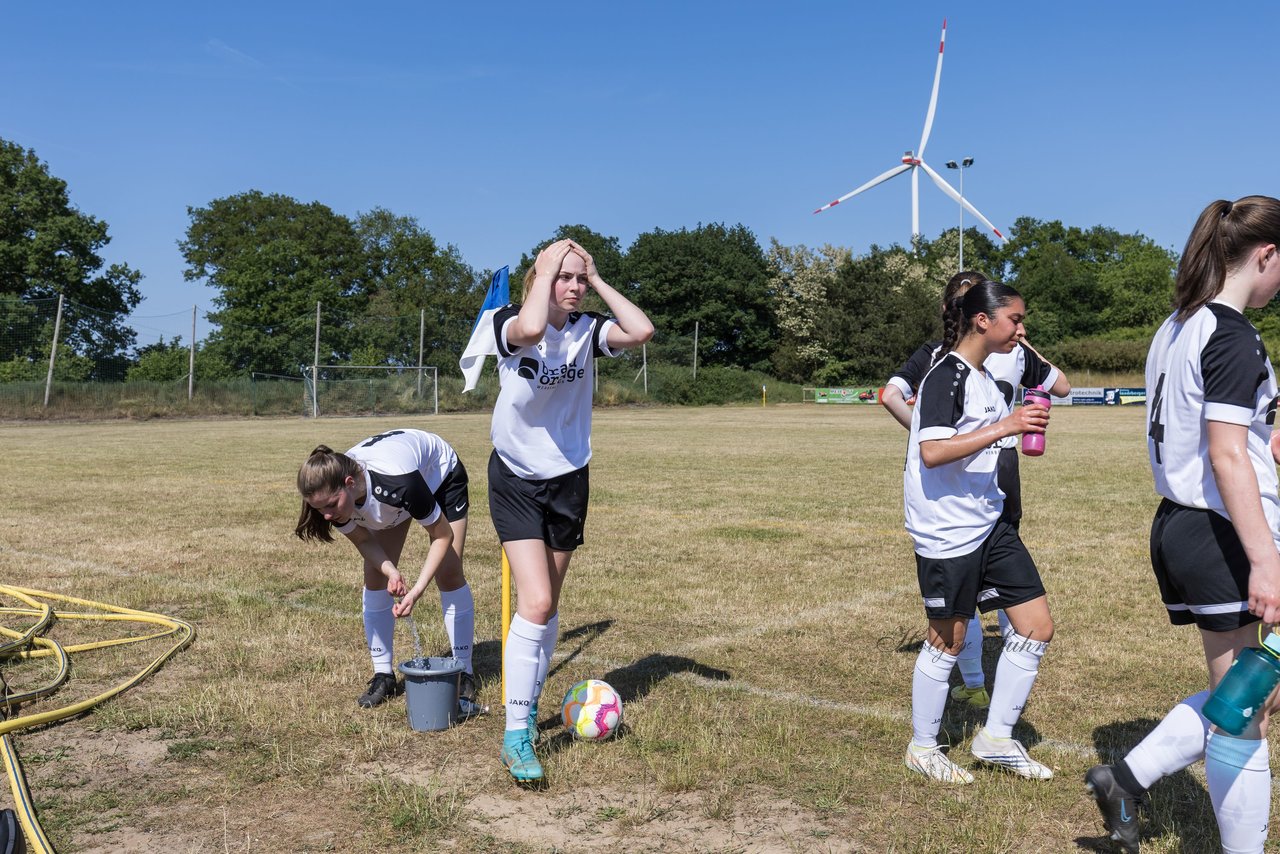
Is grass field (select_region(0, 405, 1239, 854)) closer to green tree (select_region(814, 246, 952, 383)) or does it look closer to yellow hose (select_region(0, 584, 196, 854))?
yellow hose (select_region(0, 584, 196, 854))

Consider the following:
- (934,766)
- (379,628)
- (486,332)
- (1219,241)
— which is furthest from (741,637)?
(1219,241)

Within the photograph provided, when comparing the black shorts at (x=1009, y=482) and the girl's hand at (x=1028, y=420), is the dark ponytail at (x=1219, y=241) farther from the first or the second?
the black shorts at (x=1009, y=482)

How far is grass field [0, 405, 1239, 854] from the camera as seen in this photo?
3.70m

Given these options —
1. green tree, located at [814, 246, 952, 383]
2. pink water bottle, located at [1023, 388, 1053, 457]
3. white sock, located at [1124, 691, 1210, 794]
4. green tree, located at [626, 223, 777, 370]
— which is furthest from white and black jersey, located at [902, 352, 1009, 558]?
green tree, located at [626, 223, 777, 370]

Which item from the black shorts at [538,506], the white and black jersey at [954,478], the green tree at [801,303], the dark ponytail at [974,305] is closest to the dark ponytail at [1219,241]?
the dark ponytail at [974,305]

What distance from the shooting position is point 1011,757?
4062mm

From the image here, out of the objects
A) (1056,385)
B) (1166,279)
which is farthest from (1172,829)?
(1166,279)

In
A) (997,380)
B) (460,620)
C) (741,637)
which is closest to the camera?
(997,380)

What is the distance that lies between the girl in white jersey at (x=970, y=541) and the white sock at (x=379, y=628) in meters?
2.65

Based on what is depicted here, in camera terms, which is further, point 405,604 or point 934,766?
point 405,604

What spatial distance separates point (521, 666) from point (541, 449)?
89 cm

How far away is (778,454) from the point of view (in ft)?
69.6

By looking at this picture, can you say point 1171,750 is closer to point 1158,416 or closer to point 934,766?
point 1158,416

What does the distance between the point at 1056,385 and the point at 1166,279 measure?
86139mm
